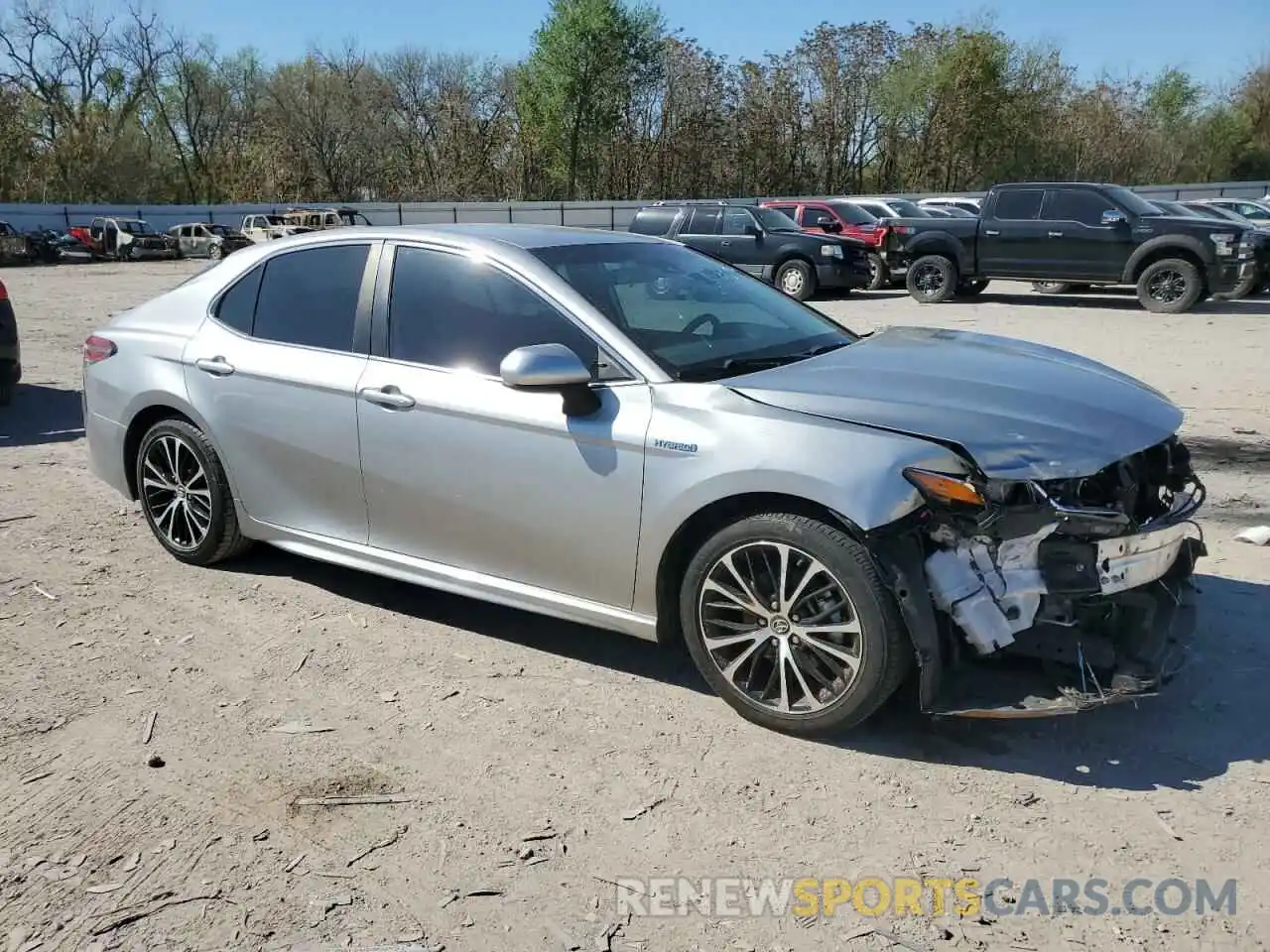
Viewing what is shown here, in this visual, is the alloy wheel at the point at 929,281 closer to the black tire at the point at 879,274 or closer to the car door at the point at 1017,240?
the car door at the point at 1017,240

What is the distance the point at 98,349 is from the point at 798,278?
576 inches

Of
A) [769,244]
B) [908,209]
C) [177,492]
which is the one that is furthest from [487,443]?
[908,209]

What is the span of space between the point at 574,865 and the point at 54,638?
273 cm

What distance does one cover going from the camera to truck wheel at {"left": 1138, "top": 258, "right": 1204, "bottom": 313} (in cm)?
1530

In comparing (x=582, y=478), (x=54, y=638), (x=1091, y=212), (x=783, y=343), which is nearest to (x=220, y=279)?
(x=54, y=638)

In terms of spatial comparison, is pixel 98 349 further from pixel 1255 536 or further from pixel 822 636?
pixel 1255 536

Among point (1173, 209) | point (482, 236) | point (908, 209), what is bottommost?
point (482, 236)

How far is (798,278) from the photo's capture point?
1855 cm

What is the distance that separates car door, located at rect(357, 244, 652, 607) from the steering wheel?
1.64 feet

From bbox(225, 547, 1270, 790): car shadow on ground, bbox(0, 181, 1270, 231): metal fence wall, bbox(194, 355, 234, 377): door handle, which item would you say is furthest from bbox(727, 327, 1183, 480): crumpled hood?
bbox(0, 181, 1270, 231): metal fence wall

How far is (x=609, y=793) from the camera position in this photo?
320 cm

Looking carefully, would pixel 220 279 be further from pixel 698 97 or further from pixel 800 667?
pixel 698 97

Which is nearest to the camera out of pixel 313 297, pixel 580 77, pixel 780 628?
pixel 780 628

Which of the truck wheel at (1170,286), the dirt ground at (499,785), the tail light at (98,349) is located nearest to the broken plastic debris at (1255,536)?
the dirt ground at (499,785)
